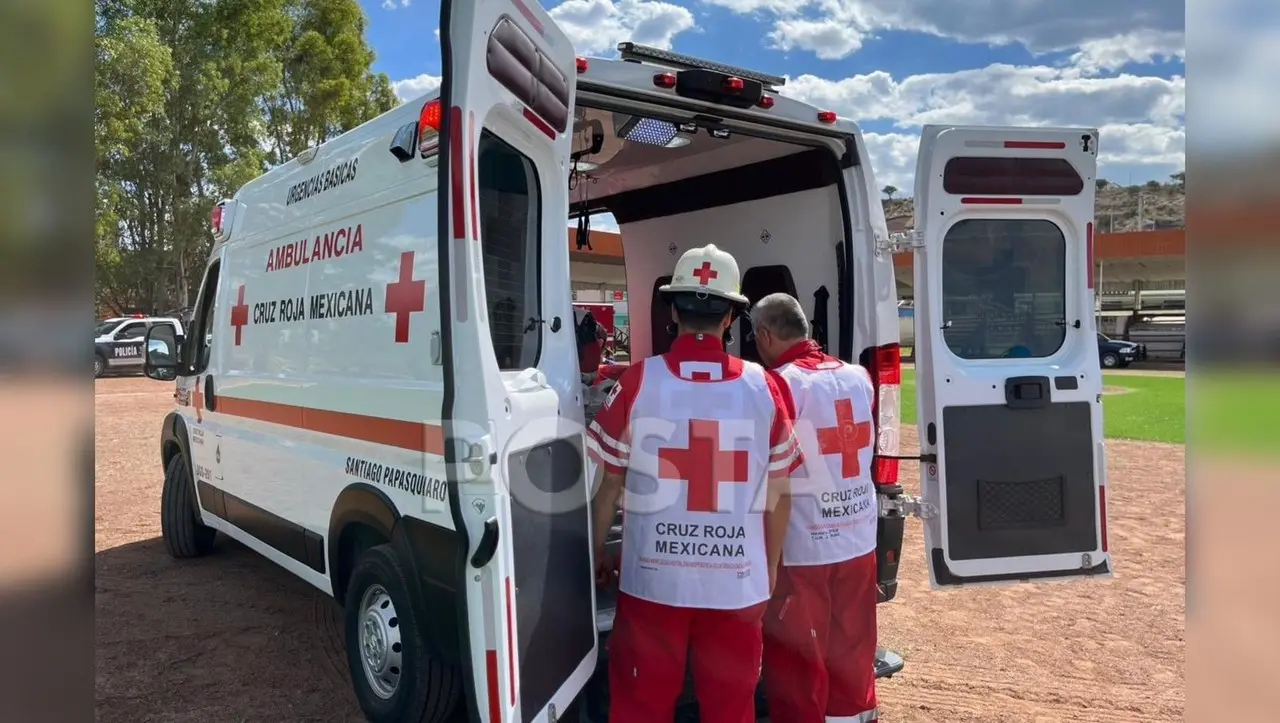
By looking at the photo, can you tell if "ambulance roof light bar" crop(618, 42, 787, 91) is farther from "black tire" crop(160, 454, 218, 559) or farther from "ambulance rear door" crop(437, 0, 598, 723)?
"black tire" crop(160, 454, 218, 559)

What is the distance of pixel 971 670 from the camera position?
4.36 metres

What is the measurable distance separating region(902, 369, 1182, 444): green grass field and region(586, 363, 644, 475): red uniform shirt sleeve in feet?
29.0

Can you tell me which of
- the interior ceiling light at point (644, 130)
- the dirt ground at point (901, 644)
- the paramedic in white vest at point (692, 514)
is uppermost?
the interior ceiling light at point (644, 130)

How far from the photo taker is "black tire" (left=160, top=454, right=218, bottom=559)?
19.9 ft

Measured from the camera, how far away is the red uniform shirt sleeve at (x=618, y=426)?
2885 millimetres

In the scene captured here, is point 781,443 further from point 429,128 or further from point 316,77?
point 316,77

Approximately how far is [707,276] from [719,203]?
2735mm

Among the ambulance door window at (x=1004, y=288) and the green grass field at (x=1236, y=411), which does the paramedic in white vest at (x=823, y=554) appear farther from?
the green grass field at (x=1236, y=411)

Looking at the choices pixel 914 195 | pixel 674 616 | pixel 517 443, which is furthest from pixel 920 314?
pixel 517 443

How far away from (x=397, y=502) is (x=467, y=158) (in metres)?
1.41

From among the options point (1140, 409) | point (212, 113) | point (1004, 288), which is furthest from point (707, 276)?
point (212, 113)

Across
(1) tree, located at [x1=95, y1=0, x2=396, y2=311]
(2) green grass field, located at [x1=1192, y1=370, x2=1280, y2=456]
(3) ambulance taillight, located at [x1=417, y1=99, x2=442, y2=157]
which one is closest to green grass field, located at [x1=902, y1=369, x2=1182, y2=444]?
(3) ambulance taillight, located at [x1=417, y1=99, x2=442, y2=157]

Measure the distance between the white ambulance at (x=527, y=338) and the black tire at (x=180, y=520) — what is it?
28 cm

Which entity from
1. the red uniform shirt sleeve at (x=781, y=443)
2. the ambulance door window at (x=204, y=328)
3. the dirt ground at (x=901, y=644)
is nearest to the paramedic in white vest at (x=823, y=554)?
the red uniform shirt sleeve at (x=781, y=443)
